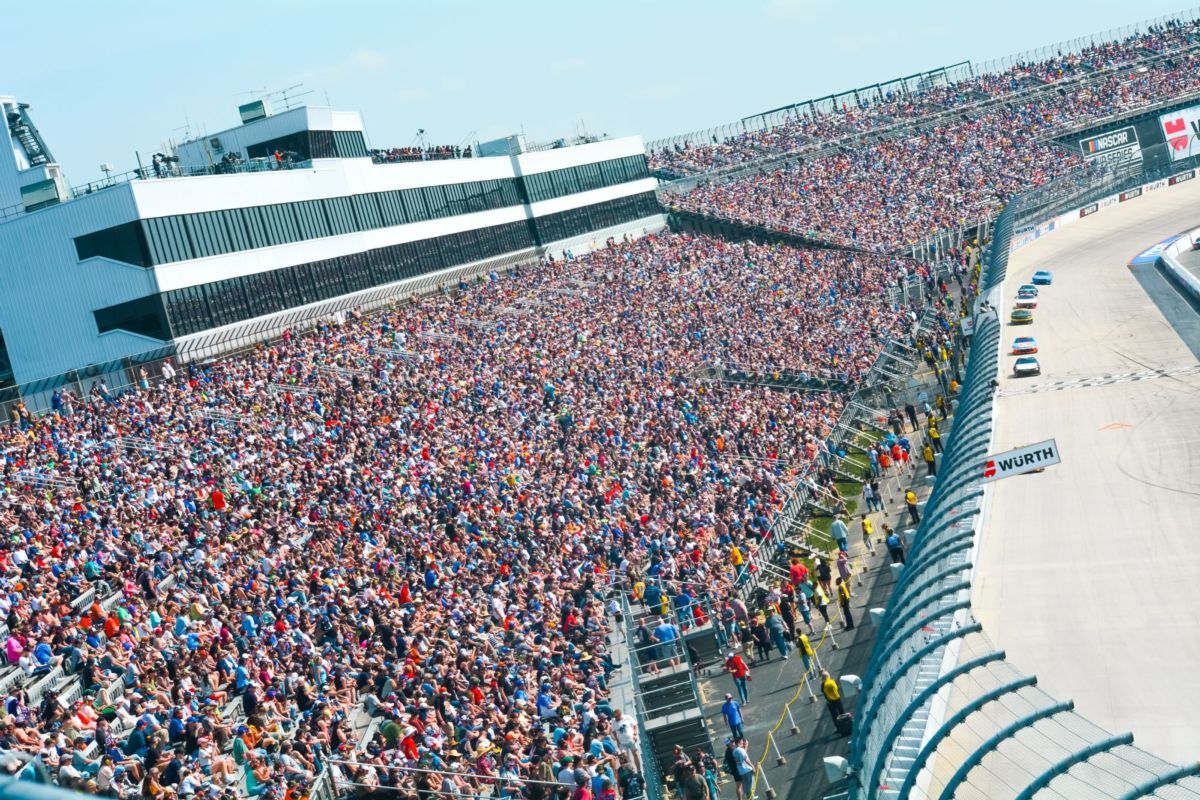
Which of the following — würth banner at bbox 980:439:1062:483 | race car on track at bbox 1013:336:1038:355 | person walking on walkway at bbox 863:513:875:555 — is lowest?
person walking on walkway at bbox 863:513:875:555

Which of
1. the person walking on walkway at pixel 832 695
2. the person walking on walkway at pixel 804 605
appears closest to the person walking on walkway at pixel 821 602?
the person walking on walkway at pixel 804 605

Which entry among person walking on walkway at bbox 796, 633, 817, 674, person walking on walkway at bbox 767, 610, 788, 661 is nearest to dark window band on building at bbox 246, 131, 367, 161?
person walking on walkway at bbox 767, 610, 788, 661

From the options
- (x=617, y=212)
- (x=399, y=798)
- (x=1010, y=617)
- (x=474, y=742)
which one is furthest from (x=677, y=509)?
(x=617, y=212)

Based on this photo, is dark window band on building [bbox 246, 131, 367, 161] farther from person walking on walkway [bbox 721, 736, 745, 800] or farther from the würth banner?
person walking on walkway [bbox 721, 736, 745, 800]

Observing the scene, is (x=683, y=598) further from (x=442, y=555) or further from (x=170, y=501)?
(x=170, y=501)

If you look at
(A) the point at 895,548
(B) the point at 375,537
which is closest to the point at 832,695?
(A) the point at 895,548

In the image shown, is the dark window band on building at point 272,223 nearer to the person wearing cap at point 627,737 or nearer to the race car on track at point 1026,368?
the race car on track at point 1026,368
